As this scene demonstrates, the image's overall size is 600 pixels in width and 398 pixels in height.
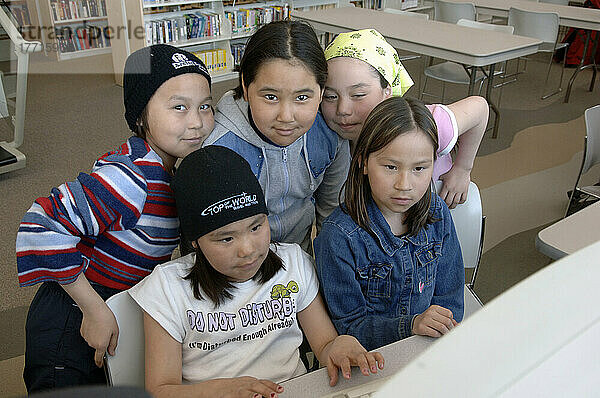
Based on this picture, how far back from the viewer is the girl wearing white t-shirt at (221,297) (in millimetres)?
1081

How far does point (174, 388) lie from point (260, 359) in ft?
0.67

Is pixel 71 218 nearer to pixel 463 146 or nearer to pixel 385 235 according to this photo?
pixel 385 235

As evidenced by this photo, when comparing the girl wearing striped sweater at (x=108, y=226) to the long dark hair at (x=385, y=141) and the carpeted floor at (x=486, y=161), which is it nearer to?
the long dark hair at (x=385, y=141)

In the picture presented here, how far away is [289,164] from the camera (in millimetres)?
1425

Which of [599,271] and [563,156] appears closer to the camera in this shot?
[599,271]

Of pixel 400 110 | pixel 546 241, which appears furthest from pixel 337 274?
pixel 546 241

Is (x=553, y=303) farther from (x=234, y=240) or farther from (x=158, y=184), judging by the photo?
(x=158, y=184)

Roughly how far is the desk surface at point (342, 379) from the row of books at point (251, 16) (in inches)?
200

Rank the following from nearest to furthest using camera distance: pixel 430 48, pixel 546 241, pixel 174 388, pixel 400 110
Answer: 1. pixel 174 388
2. pixel 400 110
3. pixel 546 241
4. pixel 430 48

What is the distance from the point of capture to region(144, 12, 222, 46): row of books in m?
5.11

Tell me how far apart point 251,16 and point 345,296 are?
503cm

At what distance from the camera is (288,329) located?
118 cm

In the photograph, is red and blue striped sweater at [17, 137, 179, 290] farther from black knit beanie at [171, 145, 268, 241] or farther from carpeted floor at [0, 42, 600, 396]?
carpeted floor at [0, 42, 600, 396]

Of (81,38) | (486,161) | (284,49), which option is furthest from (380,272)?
(81,38)
